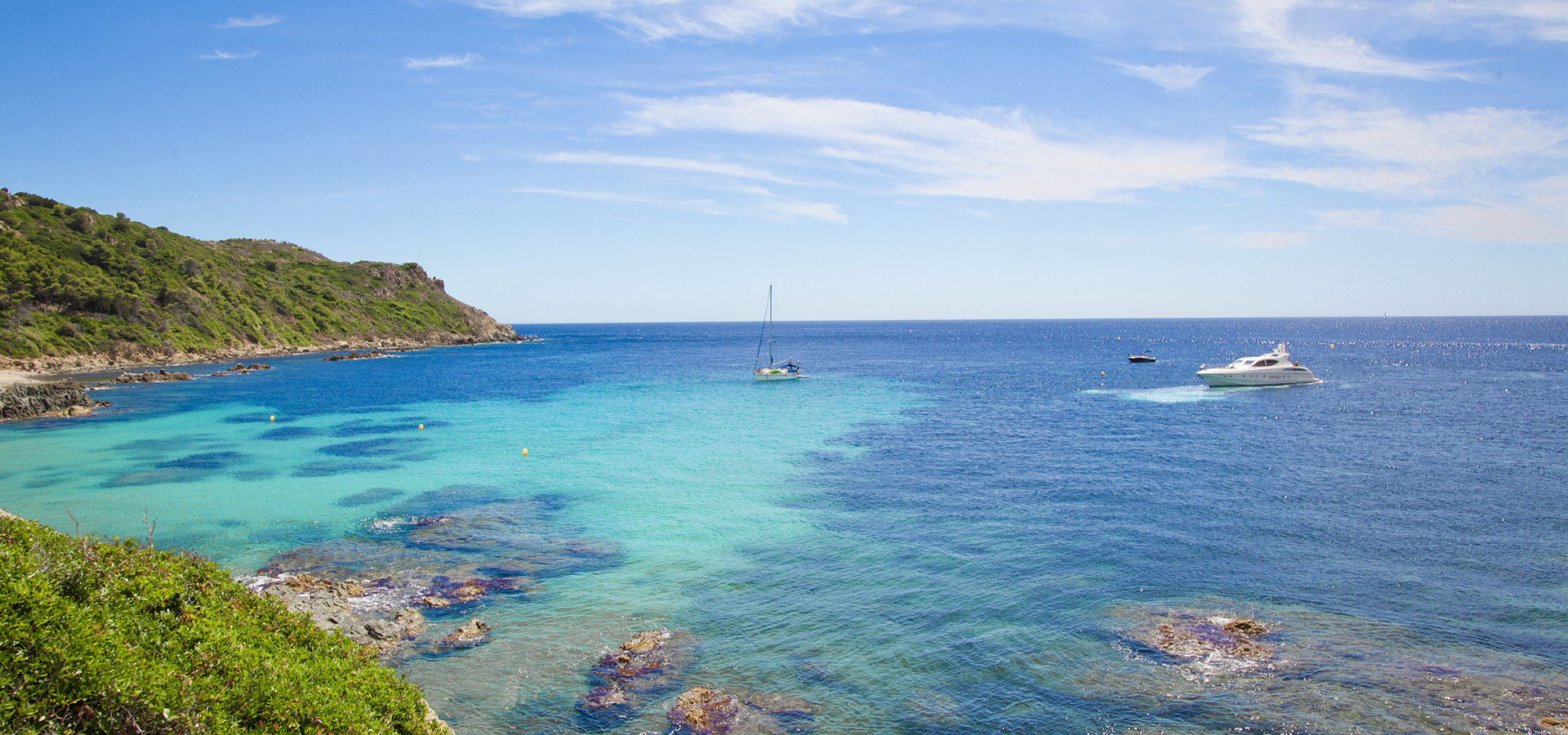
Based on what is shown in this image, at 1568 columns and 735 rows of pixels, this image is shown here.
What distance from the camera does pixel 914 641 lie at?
18297 millimetres

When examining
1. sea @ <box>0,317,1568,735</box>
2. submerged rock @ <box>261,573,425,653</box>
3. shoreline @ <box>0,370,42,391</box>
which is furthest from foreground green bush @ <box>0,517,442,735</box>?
shoreline @ <box>0,370,42,391</box>

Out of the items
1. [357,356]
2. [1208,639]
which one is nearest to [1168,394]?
[1208,639]

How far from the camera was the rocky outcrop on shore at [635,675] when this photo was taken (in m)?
15.1

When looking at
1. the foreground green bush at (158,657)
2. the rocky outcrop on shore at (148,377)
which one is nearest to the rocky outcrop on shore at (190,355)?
the rocky outcrop on shore at (148,377)

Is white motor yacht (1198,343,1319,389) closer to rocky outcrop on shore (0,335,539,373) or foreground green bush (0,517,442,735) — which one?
foreground green bush (0,517,442,735)

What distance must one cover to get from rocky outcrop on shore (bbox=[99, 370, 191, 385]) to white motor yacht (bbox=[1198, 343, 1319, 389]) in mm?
101724

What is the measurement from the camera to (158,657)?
922 cm

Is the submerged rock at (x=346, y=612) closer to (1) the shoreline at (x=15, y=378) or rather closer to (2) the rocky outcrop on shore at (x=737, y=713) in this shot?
(2) the rocky outcrop on shore at (x=737, y=713)

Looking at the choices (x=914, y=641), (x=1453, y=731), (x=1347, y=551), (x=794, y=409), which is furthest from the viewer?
(x=794, y=409)

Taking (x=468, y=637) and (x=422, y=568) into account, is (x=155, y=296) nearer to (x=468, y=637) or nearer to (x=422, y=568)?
(x=422, y=568)

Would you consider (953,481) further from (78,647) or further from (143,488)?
(143,488)

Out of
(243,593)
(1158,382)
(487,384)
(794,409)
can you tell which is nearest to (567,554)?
(243,593)

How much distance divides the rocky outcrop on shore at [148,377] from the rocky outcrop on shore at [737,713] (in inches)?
3291

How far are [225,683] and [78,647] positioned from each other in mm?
1669
